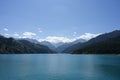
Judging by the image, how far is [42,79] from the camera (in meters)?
49.7

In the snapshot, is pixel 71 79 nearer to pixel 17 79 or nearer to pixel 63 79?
pixel 63 79

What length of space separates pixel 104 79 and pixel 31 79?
20759 millimetres

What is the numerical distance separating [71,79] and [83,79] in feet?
11.3

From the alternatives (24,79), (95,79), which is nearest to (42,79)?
(24,79)

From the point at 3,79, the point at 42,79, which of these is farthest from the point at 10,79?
the point at 42,79

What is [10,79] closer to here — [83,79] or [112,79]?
[83,79]

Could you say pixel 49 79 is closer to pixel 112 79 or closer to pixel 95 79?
pixel 95 79

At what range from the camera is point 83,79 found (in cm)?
4969

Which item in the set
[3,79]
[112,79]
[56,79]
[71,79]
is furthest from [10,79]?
[112,79]

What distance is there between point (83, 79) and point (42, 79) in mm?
11764

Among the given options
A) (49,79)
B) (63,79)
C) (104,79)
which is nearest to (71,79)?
(63,79)

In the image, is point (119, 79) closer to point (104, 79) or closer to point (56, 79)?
point (104, 79)

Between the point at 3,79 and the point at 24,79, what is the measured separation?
5.84 meters

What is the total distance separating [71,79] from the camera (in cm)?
4966
